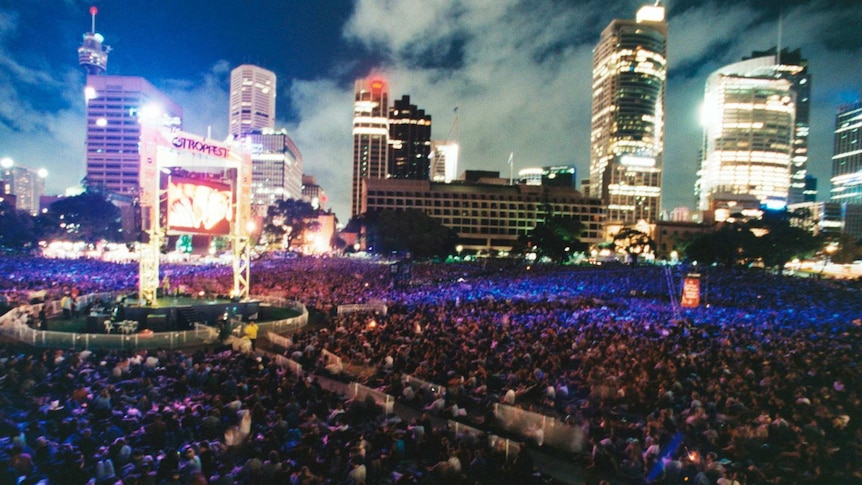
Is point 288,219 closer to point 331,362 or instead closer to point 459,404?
point 331,362

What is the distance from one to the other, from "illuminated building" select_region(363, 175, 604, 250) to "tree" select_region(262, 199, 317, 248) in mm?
19377

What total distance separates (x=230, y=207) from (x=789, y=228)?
69.4 metres

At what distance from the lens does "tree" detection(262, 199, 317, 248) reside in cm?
10425

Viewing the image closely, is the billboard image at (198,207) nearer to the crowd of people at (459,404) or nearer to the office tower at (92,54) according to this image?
the crowd of people at (459,404)

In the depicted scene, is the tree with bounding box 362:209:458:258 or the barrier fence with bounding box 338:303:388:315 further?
the tree with bounding box 362:209:458:258

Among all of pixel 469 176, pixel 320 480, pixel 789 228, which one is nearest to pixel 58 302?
pixel 320 480

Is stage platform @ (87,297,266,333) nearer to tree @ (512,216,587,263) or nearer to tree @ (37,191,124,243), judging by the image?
tree @ (512,216,587,263)

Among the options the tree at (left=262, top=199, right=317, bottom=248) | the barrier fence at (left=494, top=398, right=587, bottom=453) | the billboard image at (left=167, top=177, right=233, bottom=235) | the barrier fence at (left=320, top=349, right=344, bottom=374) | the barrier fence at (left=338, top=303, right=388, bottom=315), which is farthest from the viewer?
the tree at (left=262, top=199, right=317, bottom=248)

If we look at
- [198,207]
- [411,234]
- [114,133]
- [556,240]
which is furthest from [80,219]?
[114,133]

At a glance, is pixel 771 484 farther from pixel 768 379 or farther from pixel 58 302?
pixel 58 302

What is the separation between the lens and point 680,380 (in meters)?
13.4

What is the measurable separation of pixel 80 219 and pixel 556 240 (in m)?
79.3

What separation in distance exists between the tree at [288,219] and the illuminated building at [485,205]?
1938cm

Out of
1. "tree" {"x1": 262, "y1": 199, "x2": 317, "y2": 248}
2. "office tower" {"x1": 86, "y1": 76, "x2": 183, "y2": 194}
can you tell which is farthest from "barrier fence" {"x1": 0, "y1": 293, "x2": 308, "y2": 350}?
"office tower" {"x1": 86, "y1": 76, "x2": 183, "y2": 194}
